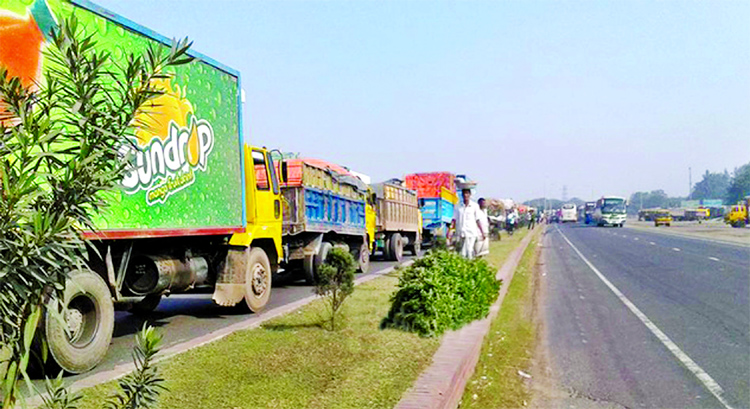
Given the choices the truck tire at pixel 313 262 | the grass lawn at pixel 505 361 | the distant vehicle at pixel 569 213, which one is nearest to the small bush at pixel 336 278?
the grass lawn at pixel 505 361

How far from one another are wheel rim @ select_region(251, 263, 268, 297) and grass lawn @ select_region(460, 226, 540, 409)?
359 cm

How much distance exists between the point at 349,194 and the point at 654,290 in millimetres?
7336

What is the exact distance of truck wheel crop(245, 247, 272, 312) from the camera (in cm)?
913

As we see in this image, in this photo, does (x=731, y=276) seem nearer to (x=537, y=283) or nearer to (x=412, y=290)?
(x=537, y=283)

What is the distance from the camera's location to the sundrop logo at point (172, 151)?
6.58 m

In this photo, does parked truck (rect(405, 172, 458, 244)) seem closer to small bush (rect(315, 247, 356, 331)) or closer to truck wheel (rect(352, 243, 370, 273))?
truck wheel (rect(352, 243, 370, 273))

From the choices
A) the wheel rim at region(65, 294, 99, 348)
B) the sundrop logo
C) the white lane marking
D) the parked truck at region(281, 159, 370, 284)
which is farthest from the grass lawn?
the sundrop logo

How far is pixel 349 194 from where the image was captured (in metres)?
15.3

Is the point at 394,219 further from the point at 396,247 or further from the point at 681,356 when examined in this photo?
the point at 681,356

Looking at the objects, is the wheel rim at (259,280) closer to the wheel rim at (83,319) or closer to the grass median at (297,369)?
the grass median at (297,369)

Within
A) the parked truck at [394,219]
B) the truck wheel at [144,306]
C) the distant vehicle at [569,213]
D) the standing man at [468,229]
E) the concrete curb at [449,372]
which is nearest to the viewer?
the concrete curb at [449,372]

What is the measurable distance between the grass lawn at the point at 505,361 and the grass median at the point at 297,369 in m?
0.58

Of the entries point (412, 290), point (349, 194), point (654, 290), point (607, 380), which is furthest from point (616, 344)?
point (349, 194)

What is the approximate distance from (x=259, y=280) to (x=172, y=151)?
3.04 meters
